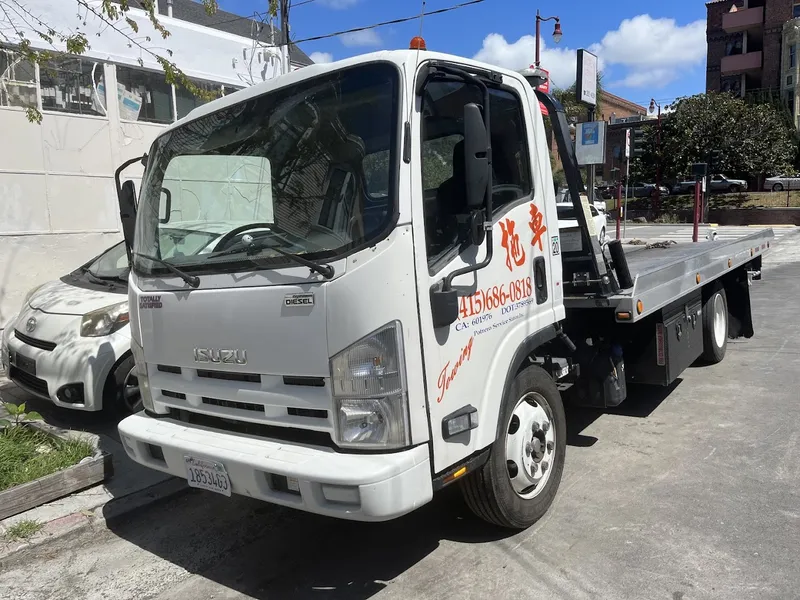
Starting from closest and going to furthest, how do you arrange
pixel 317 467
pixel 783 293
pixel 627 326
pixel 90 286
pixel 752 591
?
1. pixel 317 467
2. pixel 752 591
3. pixel 627 326
4. pixel 90 286
5. pixel 783 293

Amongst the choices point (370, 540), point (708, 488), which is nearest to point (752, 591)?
point (708, 488)

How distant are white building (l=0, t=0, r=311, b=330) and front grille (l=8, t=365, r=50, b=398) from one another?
13.3ft

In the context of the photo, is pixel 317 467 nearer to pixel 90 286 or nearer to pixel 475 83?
pixel 475 83

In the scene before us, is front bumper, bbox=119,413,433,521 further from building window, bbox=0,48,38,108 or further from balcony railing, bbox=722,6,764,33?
balcony railing, bbox=722,6,764,33

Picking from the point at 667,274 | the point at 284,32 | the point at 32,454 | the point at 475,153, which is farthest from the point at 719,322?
the point at 284,32

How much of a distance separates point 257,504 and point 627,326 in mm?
2960

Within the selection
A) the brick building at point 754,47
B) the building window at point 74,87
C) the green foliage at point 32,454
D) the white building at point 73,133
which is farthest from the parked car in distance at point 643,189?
the green foliage at point 32,454

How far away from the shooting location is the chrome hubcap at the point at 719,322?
23.2 feet

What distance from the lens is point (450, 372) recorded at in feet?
9.91

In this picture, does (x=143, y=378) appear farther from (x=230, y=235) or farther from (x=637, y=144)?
(x=637, y=144)

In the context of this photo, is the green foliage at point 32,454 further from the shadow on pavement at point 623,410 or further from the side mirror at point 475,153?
the shadow on pavement at point 623,410

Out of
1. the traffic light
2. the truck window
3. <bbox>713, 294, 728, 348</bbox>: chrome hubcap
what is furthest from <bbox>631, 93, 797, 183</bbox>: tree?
the truck window

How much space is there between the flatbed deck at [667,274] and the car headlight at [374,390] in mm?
2140

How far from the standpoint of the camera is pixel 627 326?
16.5ft
